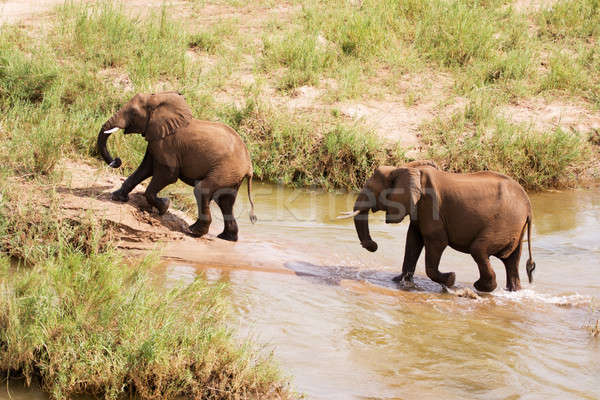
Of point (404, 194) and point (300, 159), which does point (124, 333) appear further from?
point (300, 159)

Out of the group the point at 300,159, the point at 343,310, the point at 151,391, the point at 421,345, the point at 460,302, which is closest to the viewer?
the point at 151,391

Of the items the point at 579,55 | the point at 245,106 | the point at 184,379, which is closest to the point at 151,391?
the point at 184,379

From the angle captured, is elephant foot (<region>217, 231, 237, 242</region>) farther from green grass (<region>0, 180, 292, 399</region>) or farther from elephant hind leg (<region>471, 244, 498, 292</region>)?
green grass (<region>0, 180, 292, 399</region>)

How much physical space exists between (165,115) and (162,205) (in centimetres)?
83

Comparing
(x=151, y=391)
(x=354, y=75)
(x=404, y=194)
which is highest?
(x=354, y=75)

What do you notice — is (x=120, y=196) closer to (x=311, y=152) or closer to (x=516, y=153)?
(x=311, y=152)

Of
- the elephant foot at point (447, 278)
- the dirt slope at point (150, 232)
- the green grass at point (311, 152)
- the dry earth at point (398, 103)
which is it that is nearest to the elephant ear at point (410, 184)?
the elephant foot at point (447, 278)

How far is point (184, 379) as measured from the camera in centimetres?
470

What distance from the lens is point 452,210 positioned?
6.99 meters

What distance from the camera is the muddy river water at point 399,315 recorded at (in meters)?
5.18

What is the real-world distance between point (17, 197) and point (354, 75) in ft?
21.8

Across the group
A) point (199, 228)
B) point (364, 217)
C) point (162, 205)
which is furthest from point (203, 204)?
point (364, 217)

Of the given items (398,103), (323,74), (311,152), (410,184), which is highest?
(323,74)

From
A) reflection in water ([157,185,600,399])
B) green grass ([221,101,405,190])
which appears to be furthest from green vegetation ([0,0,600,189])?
reflection in water ([157,185,600,399])
